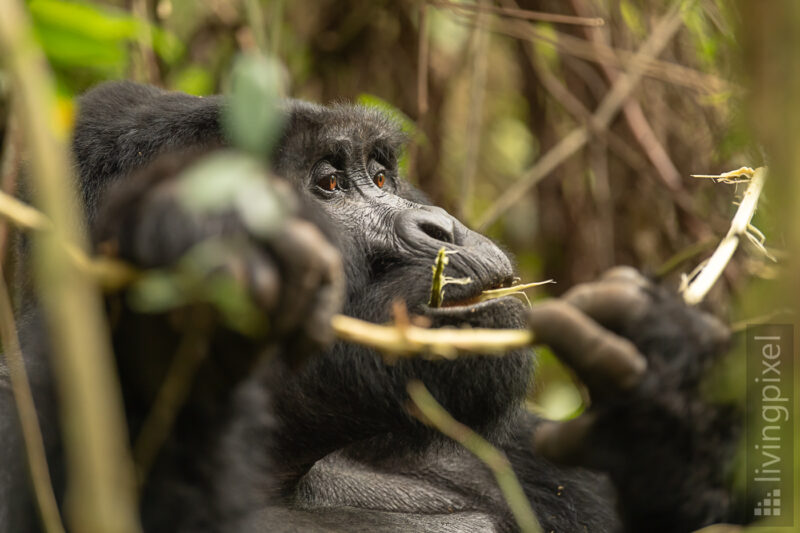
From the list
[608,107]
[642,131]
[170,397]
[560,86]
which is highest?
[560,86]

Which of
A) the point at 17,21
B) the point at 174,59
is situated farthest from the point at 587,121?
the point at 17,21

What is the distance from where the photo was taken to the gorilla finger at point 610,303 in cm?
159

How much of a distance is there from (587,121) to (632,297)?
2906 millimetres

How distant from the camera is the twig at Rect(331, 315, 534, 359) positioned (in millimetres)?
1420

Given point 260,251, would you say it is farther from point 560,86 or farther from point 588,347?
point 560,86

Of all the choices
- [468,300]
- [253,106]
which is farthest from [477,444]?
[253,106]

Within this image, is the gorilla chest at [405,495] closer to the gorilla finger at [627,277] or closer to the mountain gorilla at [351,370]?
the mountain gorilla at [351,370]

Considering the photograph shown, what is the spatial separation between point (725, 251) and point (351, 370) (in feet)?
3.15

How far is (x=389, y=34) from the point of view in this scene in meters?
4.70

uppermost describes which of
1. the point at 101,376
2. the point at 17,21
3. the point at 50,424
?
the point at 17,21

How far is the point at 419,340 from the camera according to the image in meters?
1.42

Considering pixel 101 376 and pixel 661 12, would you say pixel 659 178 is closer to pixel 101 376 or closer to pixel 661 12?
pixel 661 12
